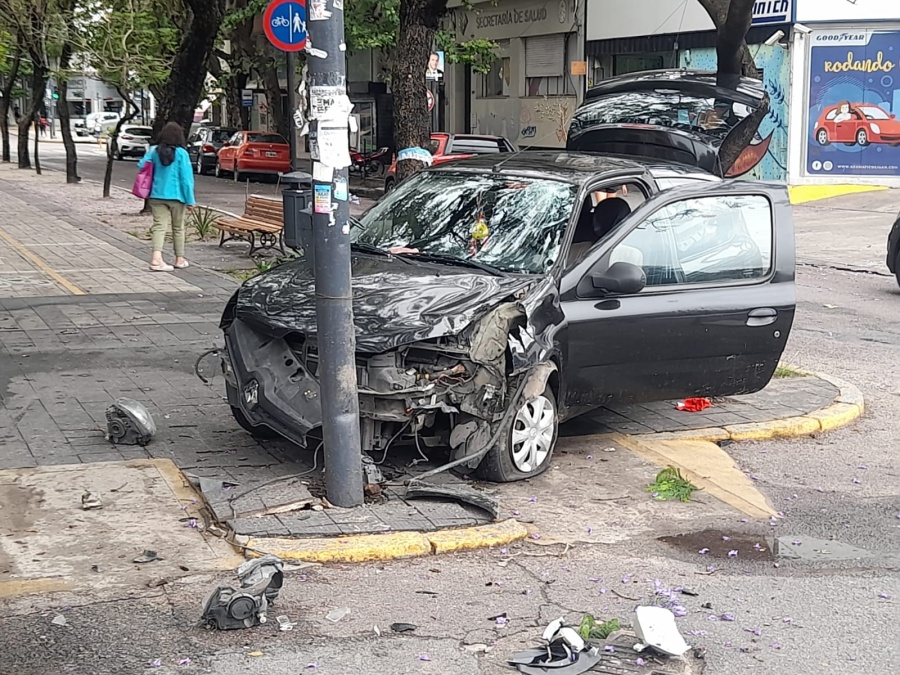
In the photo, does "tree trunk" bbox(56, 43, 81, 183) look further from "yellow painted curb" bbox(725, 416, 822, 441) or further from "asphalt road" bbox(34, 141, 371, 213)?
"yellow painted curb" bbox(725, 416, 822, 441)

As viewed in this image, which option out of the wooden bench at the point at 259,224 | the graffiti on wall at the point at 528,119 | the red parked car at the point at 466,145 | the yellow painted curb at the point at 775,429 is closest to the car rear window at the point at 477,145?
the red parked car at the point at 466,145

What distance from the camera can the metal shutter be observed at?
34.3 m

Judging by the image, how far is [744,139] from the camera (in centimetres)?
1353

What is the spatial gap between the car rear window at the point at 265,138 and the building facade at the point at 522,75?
19.9ft

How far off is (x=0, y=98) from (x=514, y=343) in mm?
45422

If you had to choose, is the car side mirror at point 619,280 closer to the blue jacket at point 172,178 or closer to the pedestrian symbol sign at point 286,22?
the pedestrian symbol sign at point 286,22

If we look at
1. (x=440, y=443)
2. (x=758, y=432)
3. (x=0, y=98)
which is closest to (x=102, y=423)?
(x=440, y=443)

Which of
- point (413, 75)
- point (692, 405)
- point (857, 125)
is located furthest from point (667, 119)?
point (857, 125)

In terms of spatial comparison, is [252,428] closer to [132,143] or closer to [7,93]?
[7,93]

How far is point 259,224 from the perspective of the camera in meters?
16.2

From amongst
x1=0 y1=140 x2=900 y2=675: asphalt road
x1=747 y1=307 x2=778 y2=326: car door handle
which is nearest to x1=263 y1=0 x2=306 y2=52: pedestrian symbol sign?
x1=747 y1=307 x2=778 y2=326: car door handle

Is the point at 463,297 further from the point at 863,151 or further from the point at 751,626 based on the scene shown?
the point at 863,151

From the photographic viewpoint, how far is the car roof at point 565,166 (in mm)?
7535

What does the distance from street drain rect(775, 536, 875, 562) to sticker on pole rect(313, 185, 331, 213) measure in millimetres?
2805
